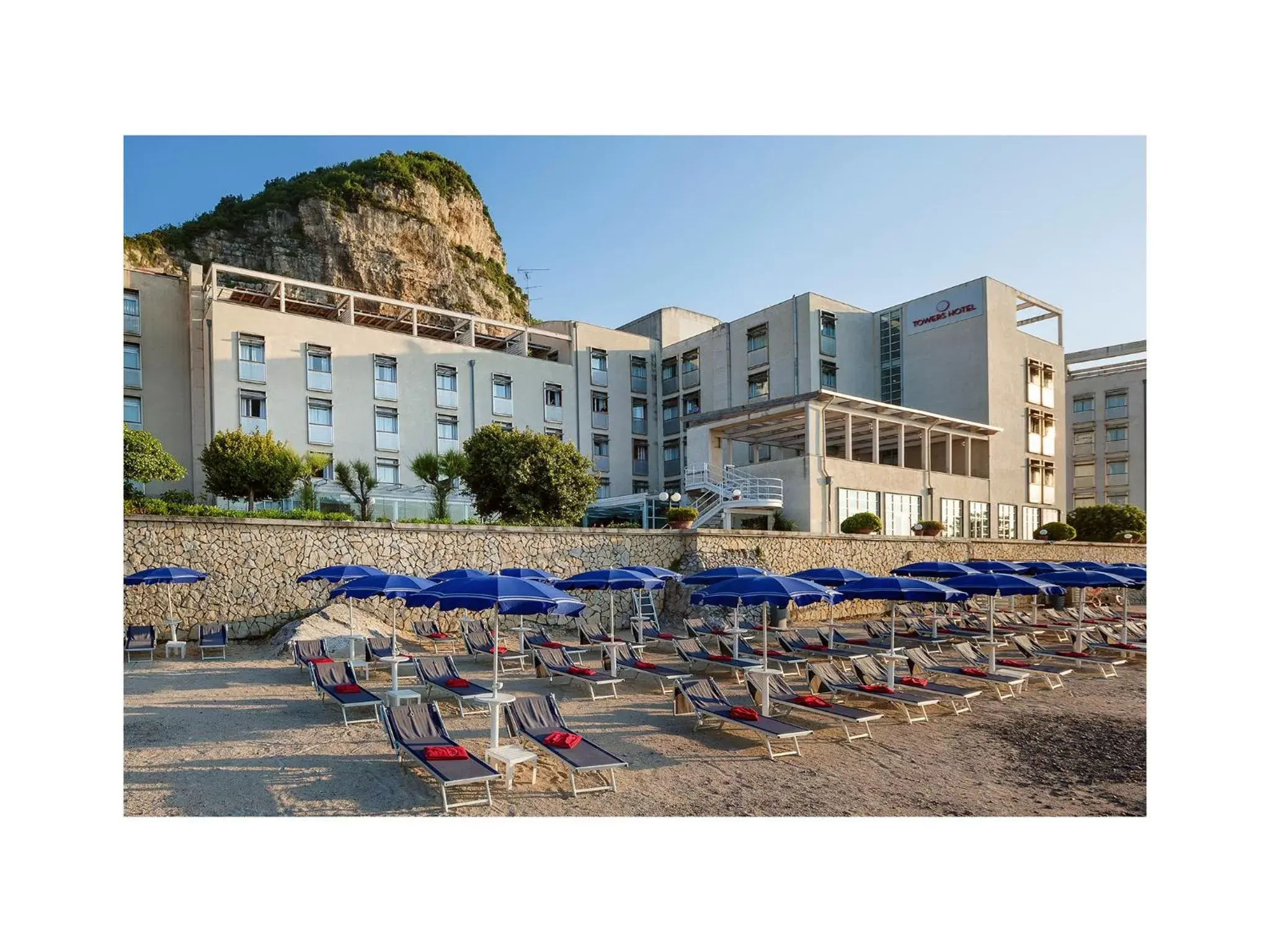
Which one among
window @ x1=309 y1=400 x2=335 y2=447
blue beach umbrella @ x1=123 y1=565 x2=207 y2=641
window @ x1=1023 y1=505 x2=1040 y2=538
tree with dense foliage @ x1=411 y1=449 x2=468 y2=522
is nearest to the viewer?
blue beach umbrella @ x1=123 y1=565 x2=207 y2=641

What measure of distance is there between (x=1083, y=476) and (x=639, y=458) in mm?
35568

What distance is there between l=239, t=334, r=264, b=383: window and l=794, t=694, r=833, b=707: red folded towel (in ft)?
87.0

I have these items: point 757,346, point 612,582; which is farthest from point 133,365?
point 757,346

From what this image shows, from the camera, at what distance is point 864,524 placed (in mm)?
26188

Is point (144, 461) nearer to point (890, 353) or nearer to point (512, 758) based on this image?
point (512, 758)

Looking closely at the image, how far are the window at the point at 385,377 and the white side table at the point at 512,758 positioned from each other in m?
27.5

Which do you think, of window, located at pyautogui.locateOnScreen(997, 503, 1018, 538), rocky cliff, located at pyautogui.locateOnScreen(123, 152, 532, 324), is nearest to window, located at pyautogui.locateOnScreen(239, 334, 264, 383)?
rocky cliff, located at pyautogui.locateOnScreen(123, 152, 532, 324)

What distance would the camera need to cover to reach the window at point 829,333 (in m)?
38.0

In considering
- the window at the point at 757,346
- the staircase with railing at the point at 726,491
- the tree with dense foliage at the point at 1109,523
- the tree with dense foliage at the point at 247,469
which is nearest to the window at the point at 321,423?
the tree with dense foliage at the point at 247,469

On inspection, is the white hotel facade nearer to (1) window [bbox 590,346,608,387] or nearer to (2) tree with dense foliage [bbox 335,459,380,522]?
(1) window [bbox 590,346,608,387]

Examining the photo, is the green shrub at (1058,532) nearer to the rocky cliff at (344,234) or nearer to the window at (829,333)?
the window at (829,333)

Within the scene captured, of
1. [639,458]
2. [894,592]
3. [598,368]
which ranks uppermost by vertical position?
[598,368]

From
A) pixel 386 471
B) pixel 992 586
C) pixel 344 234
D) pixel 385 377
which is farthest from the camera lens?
pixel 344 234

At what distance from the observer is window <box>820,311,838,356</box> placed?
3803 cm
